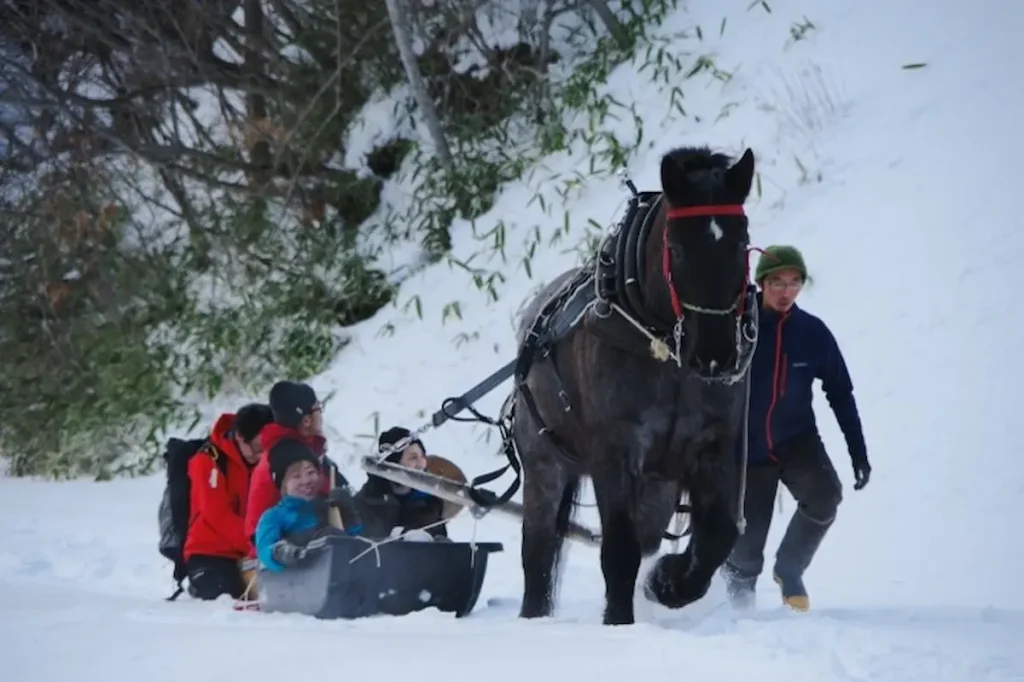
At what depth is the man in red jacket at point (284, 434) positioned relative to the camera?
7.23 m

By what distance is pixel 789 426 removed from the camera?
6320mm

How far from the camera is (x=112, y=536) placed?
34.5ft

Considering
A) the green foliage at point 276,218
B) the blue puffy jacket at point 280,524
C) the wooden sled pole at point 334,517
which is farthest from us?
the green foliage at point 276,218

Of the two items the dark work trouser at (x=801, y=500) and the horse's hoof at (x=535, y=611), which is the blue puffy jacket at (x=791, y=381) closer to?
the dark work trouser at (x=801, y=500)

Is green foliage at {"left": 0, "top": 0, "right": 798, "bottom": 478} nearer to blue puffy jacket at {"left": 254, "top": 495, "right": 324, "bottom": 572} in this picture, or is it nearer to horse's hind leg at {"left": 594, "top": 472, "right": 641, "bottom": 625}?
blue puffy jacket at {"left": 254, "top": 495, "right": 324, "bottom": 572}

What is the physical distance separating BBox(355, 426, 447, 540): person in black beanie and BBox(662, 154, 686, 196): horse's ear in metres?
2.56

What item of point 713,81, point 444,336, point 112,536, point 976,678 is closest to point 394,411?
point 444,336

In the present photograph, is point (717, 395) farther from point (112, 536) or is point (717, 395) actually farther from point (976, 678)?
point (112, 536)

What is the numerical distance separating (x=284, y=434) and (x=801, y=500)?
2.58 meters

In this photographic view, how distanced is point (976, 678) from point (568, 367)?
220 centimetres

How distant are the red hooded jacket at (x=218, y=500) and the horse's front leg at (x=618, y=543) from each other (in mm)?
2657

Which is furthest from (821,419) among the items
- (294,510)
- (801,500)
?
(294,510)

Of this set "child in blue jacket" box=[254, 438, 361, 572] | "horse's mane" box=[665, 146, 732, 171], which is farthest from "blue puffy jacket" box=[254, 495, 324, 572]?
"horse's mane" box=[665, 146, 732, 171]

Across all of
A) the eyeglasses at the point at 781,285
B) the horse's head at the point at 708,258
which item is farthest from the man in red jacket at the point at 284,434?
the horse's head at the point at 708,258
